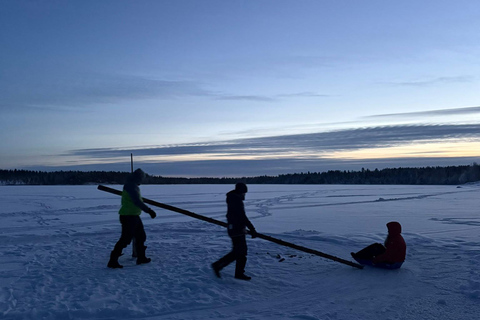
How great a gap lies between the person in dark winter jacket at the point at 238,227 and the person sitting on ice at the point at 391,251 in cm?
240

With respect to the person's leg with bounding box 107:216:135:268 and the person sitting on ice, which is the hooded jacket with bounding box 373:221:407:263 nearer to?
the person sitting on ice

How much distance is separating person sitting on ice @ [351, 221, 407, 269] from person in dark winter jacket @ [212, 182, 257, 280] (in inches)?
94.6

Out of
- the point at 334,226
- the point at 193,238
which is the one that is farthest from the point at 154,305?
the point at 334,226

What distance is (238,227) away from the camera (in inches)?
260

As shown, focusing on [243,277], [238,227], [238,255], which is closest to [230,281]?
[243,277]

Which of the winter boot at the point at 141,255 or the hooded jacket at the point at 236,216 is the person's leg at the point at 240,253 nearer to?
the hooded jacket at the point at 236,216

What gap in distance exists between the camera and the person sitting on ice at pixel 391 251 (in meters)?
7.19

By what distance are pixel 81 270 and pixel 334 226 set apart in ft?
29.2

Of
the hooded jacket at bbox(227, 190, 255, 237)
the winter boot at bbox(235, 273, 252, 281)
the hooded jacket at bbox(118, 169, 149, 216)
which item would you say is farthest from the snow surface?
the hooded jacket at bbox(118, 169, 149, 216)

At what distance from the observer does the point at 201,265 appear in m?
7.60

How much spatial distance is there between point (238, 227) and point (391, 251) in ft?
9.27

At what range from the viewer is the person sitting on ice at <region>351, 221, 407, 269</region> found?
7188 mm

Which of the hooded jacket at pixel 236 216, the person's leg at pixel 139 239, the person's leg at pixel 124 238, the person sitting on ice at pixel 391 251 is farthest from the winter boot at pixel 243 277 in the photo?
the person sitting on ice at pixel 391 251

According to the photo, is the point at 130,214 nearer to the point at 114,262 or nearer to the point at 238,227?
the point at 114,262
